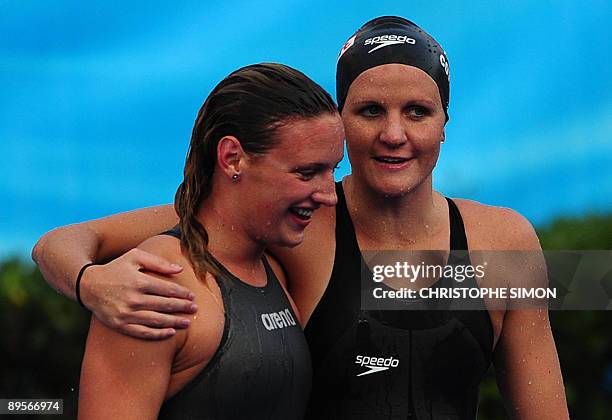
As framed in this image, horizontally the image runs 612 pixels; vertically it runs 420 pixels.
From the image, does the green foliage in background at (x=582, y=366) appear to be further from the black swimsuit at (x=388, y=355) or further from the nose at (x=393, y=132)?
the nose at (x=393, y=132)

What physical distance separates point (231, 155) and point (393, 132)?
1086mm

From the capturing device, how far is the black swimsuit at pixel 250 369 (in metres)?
4.37

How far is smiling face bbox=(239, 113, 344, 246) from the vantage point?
14.9 ft

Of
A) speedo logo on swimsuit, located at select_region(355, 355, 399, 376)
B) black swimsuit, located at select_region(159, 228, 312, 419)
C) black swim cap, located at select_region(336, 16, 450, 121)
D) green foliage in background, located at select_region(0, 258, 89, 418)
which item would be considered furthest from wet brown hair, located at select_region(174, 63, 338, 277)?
green foliage in background, located at select_region(0, 258, 89, 418)

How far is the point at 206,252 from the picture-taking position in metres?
4.59

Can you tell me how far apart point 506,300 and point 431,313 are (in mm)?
464

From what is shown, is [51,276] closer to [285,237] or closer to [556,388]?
[285,237]

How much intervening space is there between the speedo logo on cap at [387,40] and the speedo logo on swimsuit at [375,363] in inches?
67.8

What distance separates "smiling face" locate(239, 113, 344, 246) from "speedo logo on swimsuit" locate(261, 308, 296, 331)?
0.36 m

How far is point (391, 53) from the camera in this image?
5.47m

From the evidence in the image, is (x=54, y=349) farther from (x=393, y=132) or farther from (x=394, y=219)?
(x=393, y=132)

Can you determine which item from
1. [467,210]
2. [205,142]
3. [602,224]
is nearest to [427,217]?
[467,210]

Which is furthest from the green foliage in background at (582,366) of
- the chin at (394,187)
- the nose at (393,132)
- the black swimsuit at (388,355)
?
the nose at (393,132)

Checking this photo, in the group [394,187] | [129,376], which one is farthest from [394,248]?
[129,376]
